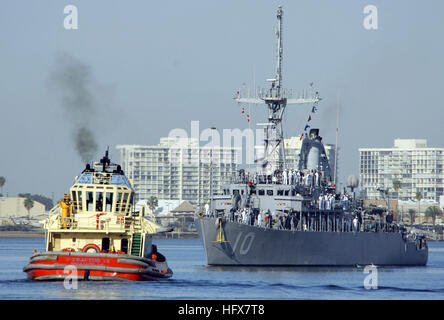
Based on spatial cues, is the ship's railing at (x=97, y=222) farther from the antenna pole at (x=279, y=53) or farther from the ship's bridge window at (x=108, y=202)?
the antenna pole at (x=279, y=53)

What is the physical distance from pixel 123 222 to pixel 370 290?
47.7 ft

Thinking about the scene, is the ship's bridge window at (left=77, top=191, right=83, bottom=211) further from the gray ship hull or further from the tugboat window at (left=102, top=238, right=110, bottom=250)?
the gray ship hull

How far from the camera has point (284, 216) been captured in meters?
78.4

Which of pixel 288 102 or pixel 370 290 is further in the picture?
pixel 288 102

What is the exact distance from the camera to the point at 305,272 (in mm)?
71562

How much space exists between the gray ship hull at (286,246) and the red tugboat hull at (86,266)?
23546mm

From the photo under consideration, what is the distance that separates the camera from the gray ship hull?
74.4 meters

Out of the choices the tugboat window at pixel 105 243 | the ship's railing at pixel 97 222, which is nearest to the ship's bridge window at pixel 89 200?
the ship's railing at pixel 97 222

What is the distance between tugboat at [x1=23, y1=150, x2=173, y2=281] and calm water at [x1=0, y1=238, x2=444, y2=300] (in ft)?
2.22

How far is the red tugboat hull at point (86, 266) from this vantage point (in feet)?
164

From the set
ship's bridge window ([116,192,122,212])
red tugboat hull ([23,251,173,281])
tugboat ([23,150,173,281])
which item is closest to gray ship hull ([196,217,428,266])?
tugboat ([23,150,173,281])

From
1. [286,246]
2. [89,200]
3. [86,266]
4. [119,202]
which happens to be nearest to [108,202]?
[119,202]
